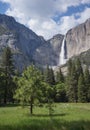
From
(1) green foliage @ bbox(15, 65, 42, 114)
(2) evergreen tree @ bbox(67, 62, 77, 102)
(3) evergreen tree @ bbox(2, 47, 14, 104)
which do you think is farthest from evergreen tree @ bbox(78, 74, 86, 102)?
(1) green foliage @ bbox(15, 65, 42, 114)

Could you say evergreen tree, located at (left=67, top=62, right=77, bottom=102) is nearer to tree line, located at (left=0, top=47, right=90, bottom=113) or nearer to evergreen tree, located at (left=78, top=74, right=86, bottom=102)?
tree line, located at (left=0, top=47, right=90, bottom=113)

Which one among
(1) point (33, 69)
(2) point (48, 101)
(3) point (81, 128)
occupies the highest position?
(1) point (33, 69)

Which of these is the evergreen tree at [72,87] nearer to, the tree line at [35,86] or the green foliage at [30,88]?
the tree line at [35,86]

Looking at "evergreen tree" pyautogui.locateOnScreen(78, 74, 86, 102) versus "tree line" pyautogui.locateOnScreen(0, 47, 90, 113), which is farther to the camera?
"evergreen tree" pyautogui.locateOnScreen(78, 74, 86, 102)

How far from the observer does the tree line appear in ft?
169

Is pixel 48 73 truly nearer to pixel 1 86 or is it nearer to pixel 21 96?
pixel 1 86

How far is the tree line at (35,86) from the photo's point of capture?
169 ft

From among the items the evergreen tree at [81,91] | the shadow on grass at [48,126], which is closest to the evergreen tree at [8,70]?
the evergreen tree at [81,91]

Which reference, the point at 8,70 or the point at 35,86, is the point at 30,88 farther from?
the point at 8,70

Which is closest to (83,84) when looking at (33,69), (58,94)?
(58,94)

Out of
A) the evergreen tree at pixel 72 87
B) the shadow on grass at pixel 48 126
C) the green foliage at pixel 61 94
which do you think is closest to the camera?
the shadow on grass at pixel 48 126

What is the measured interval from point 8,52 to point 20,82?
136 feet

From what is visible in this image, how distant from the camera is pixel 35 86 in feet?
169

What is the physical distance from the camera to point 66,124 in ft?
80.9
